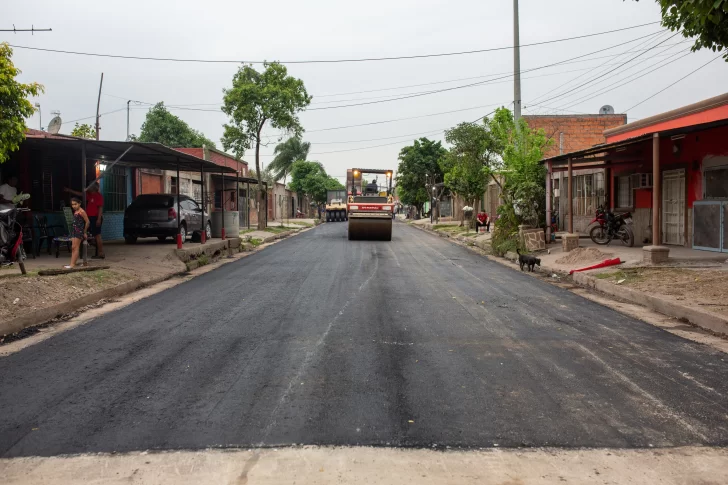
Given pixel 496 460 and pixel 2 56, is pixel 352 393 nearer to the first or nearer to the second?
pixel 496 460

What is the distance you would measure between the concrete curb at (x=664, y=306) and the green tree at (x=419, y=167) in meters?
39.2

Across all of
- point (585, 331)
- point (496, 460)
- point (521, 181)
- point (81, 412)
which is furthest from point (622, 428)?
point (521, 181)

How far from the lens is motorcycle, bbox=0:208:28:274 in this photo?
10289 millimetres

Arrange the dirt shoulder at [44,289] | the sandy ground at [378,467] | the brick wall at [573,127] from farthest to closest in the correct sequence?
the brick wall at [573,127], the dirt shoulder at [44,289], the sandy ground at [378,467]

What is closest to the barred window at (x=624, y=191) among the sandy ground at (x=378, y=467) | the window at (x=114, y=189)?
the window at (x=114, y=189)

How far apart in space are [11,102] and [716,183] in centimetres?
1642

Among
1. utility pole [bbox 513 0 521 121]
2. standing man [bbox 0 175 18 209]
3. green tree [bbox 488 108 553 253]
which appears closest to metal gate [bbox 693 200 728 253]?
green tree [bbox 488 108 553 253]

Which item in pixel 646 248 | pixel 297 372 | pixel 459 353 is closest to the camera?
pixel 297 372

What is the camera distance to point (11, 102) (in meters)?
10.2

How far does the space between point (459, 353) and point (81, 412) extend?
3.68 metres

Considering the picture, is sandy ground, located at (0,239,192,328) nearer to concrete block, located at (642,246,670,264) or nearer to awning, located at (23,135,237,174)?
awning, located at (23,135,237,174)

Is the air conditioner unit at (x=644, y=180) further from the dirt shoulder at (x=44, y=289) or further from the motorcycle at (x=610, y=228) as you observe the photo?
the dirt shoulder at (x=44, y=289)

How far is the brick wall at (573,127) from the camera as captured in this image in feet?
116

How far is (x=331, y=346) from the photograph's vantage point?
6617 millimetres
